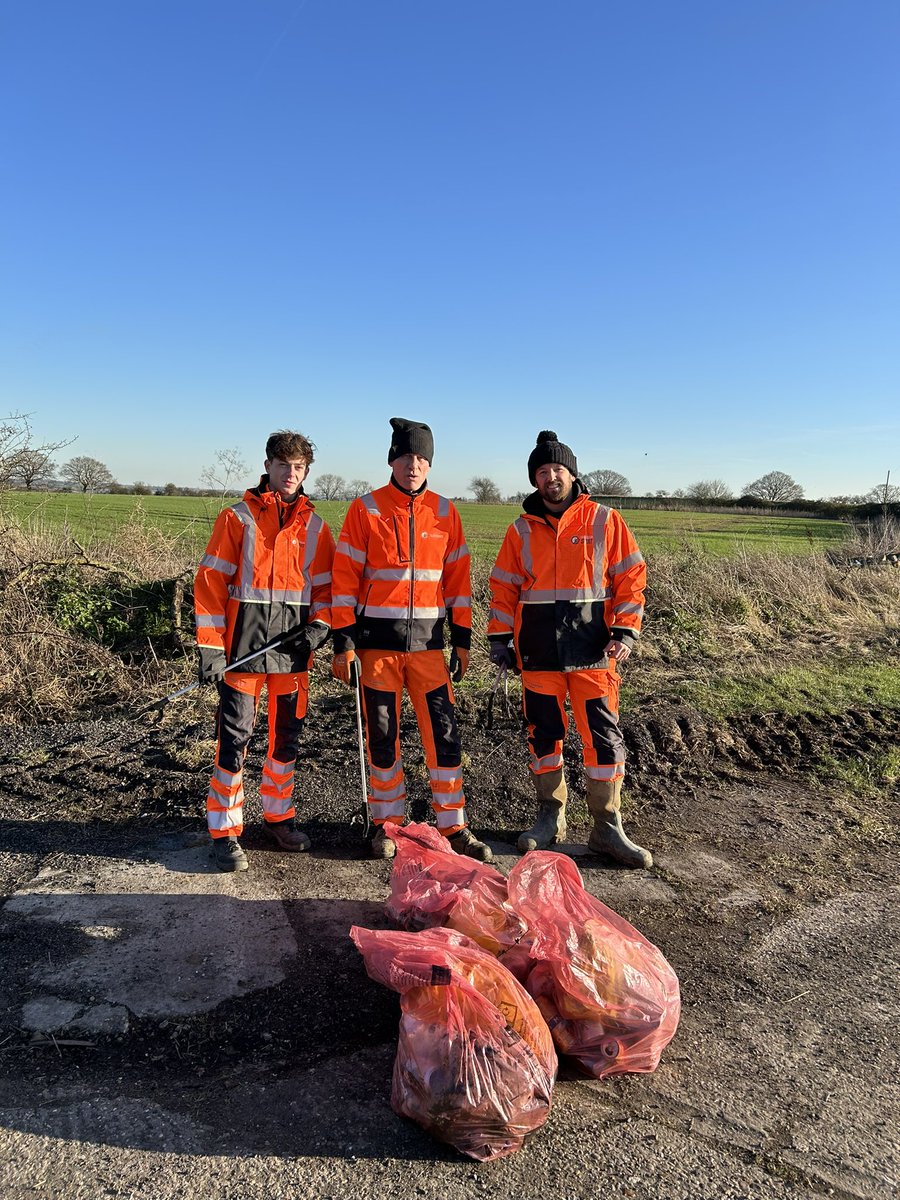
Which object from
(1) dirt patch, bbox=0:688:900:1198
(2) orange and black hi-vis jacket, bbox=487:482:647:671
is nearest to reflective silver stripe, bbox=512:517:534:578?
(2) orange and black hi-vis jacket, bbox=487:482:647:671

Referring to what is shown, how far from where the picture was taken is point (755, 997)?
3152 millimetres

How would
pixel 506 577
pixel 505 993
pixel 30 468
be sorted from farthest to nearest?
pixel 30 468 → pixel 506 577 → pixel 505 993

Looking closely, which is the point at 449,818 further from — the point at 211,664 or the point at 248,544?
the point at 248,544

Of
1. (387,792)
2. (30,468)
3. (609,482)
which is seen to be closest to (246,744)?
(387,792)

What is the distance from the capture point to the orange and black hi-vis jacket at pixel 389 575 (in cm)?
430

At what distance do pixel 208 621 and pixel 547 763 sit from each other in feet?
6.99

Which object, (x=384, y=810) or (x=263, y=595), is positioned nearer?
(x=263, y=595)

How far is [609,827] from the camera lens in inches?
173

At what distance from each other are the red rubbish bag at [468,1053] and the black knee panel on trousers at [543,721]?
2.16m

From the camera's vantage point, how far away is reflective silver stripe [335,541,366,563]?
14.2ft

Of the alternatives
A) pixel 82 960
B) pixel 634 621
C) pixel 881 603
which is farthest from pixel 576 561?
pixel 881 603

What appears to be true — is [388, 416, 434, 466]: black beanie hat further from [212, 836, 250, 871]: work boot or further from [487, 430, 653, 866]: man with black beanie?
[212, 836, 250, 871]: work boot

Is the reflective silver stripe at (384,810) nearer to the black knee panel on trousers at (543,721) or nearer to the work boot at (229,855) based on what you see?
the work boot at (229,855)

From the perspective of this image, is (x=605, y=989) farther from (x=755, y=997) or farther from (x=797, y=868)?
(x=797, y=868)
